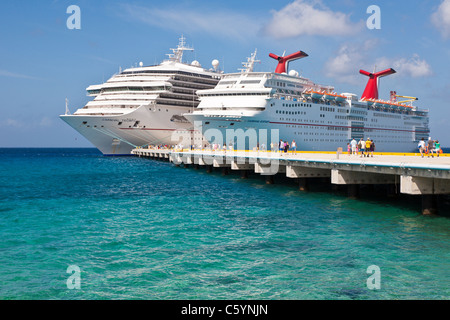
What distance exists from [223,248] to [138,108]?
195 ft

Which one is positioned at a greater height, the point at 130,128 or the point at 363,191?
the point at 130,128

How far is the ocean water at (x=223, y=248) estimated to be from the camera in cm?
1055

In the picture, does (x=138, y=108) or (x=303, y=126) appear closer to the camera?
(x=303, y=126)

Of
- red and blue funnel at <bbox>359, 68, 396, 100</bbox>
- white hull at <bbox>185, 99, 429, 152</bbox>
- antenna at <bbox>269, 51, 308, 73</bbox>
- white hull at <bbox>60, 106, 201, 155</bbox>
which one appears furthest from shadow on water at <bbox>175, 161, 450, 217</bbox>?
red and blue funnel at <bbox>359, 68, 396, 100</bbox>

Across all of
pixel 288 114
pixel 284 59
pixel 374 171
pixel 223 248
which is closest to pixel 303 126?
pixel 288 114

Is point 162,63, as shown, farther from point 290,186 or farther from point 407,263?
point 407,263

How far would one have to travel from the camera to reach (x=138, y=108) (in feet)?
232

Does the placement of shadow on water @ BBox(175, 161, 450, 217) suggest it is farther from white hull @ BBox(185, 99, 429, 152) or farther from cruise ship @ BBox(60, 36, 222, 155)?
cruise ship @ BBox(60, 36, 222, 155)

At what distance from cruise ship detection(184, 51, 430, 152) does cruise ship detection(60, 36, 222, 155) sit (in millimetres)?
9809

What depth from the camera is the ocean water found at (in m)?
10.5

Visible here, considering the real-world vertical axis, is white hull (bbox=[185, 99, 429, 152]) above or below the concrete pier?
above

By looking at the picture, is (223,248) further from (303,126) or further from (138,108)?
(138,108)
